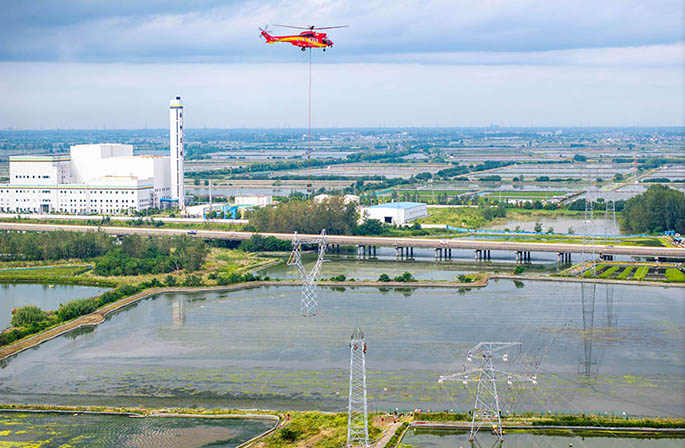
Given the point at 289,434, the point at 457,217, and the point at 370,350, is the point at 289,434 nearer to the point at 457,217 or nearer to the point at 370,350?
the point at 370,350

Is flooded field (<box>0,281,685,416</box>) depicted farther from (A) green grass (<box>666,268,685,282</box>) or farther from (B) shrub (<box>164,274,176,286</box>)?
(A) green grass (<box>666,268,685,282</box>)

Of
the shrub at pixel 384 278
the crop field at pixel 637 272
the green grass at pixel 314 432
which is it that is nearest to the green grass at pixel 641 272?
the crop field at pixel 637 272

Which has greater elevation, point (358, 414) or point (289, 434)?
point (358, 414)

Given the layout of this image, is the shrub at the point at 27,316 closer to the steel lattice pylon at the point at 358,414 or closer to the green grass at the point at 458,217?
the steel lattice pylon at the point at 358,414

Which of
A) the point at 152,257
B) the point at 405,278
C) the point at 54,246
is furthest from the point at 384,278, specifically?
the point at 54,246

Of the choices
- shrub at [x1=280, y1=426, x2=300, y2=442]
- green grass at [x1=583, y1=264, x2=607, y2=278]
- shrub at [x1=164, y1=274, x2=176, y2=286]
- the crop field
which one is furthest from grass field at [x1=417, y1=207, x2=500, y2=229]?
shrub at [x1=280, y1=426, x2=300, y2=442]

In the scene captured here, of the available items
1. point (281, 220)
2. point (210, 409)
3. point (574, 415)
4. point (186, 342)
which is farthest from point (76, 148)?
point (574, 415)

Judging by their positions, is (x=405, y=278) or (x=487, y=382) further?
(x=405, y=278)
